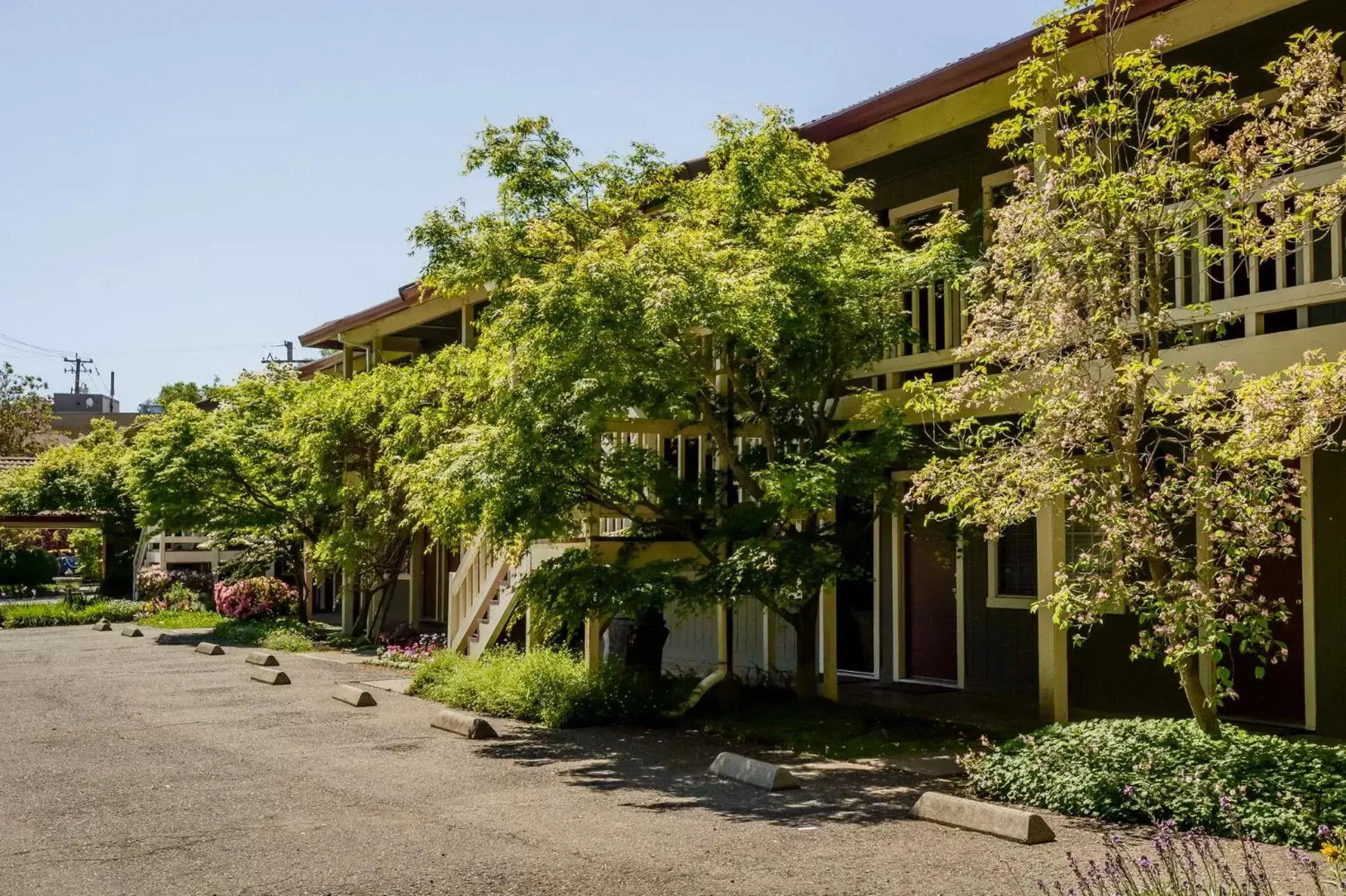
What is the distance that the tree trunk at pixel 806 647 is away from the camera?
11.8 m

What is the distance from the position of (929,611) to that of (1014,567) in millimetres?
1396

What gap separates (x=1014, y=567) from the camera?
42.8 feet

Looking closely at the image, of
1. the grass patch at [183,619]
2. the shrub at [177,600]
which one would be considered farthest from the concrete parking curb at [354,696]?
the shrub at [177,600]

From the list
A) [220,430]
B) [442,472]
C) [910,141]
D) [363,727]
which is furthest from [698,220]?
[220,430]

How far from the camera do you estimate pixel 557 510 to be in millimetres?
11250

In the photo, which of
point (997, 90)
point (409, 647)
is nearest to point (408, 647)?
point (409, 647)

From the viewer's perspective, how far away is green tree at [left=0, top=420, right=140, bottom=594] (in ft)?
113

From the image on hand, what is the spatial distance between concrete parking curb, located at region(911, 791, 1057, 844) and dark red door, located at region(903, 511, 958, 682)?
5.84 m

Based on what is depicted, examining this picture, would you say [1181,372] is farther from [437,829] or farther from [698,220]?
[437,829]

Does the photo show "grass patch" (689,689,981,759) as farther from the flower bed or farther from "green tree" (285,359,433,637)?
"green tree" (285,359,433,637)

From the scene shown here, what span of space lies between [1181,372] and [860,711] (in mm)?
4734

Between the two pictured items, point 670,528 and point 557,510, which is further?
point 670,528

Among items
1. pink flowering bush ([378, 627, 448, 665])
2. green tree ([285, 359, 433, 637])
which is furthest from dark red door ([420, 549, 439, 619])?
pink flowering bush ([378, 627, 448, 665])

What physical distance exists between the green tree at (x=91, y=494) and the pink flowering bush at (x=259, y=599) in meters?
9.74
